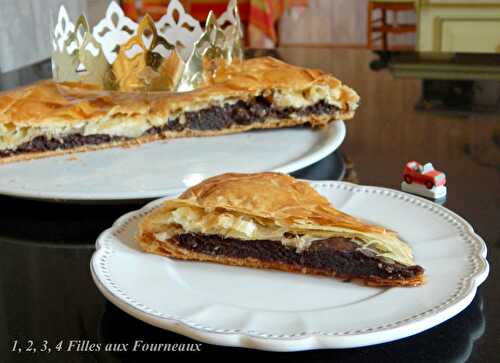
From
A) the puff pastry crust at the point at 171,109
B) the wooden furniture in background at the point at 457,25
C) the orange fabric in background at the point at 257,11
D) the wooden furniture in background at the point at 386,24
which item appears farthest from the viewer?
the wooden furniture in background at the point at 386,24

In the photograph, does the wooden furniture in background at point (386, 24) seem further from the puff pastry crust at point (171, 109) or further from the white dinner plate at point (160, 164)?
the white dinner plate at point (160, 164)

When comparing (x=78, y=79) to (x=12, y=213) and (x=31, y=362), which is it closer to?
(x=12, y=213)

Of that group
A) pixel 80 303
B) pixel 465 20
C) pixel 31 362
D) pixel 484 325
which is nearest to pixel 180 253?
pixel 80 303

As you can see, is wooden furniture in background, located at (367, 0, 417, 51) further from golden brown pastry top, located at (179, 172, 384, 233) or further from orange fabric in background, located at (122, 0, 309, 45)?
golden brown pastry top, located at (179, 172, 384, 233)

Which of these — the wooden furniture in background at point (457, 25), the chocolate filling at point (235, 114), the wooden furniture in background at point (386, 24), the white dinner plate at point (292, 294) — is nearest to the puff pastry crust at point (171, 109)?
the chocolate filling at point (235, 114)

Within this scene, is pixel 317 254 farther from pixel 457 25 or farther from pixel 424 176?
pixel 457 25

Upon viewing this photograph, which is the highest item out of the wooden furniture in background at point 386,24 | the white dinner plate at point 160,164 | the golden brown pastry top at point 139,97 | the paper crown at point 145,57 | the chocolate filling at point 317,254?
the paper crown at point 145,57

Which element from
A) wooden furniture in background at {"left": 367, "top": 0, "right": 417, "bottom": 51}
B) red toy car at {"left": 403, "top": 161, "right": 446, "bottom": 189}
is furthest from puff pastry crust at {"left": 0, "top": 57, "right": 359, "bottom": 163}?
wooden furniture in background at {"left": 367, "top": 0, "right": 417, "bottom": 51}

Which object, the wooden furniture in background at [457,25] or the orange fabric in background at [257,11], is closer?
the wooden furniture in background at [457,25]
